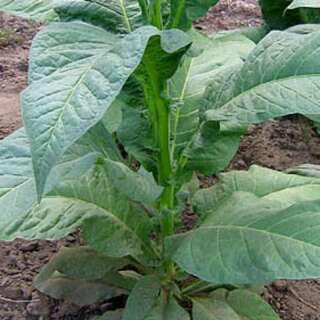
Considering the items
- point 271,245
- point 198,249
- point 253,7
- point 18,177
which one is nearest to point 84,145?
point 18,177

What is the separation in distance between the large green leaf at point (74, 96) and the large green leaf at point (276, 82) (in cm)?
23

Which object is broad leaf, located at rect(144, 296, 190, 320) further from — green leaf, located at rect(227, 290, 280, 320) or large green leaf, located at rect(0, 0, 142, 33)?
large green leaf, located at rect(0, 0, 142, 33)

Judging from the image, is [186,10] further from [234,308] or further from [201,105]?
[234,308]

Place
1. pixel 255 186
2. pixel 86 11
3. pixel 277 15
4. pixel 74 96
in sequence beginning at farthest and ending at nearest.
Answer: pixel 277 15 → pixel 255 186 → pixel 86 11 → pixel 74 96

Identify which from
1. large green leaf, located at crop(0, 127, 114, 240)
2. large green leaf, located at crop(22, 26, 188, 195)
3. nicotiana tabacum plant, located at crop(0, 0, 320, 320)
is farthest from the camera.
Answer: large green leaf, located at crop(0, 127, 114, 240)

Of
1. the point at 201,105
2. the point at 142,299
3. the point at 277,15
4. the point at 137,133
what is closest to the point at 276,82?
the point at 201,105

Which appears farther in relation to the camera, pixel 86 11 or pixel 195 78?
pixel 195 78

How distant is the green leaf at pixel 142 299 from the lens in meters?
1.78

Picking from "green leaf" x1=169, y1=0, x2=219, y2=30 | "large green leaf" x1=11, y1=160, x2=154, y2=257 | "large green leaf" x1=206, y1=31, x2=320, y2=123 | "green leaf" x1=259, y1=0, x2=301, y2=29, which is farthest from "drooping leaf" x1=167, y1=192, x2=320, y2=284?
"green leaf" x1=259, y1=0, x2=301, y2=29

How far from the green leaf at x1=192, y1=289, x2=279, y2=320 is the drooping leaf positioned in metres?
0.19

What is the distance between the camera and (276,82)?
1.62m

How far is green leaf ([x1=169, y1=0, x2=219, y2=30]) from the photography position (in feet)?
5.66

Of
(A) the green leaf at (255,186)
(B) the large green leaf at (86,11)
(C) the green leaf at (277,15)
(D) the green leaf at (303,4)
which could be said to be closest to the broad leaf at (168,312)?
(A) the green leaf at (255,186)

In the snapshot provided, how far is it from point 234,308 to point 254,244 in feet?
1.03
